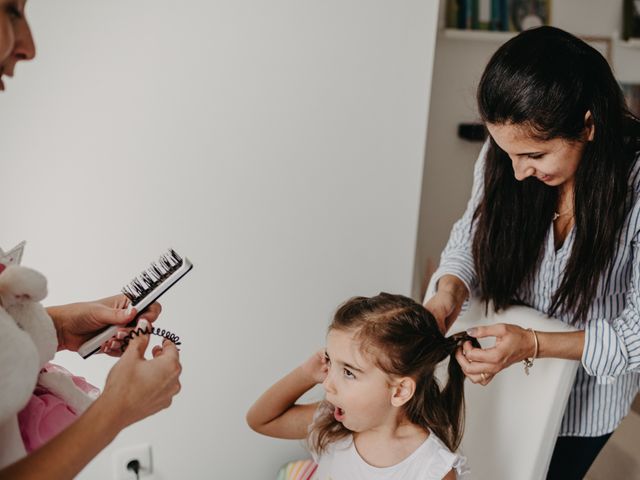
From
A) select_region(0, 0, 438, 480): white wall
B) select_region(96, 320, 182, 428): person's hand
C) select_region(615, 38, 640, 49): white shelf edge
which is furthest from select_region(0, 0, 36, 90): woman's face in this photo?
select_region(615, 38, 640, 49): white shelf edge

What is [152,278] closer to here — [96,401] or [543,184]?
[96,401]

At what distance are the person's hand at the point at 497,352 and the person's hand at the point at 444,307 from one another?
17 cm

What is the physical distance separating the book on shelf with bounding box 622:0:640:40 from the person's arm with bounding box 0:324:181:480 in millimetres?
2582

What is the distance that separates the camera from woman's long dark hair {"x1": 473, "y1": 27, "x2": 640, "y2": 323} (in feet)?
3.28

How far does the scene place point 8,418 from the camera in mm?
650

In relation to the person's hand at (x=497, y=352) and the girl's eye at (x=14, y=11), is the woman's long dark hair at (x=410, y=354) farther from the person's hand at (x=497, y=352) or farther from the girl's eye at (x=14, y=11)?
the girl's eye at (x=14, y=11)

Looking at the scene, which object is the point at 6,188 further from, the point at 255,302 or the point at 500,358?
the point at 500,358

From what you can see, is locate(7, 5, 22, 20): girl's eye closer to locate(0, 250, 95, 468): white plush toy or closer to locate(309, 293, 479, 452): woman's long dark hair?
locate(0, 250, 95, 468): white plush toy

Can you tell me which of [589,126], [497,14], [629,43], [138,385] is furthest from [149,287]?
[629,43]

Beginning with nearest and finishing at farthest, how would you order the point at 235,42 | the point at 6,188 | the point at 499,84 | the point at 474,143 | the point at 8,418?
1. the point at 8,418
2. the point at 499,84
3. the point at 6,188
4. the point at 235,42
5. the point at 474,143

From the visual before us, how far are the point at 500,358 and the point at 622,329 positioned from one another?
0.23m

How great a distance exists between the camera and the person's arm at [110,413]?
0.63 meters

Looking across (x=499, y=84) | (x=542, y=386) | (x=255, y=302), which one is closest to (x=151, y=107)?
(x=255, y=302)

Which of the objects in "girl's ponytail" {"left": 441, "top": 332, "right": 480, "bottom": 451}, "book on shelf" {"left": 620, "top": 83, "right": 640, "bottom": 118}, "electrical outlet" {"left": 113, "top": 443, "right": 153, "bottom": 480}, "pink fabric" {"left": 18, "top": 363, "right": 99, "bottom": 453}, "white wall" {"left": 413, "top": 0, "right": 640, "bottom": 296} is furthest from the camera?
"book on shelf" {"left": 620, "top": 83, "right": 640, "bottom": 118}
